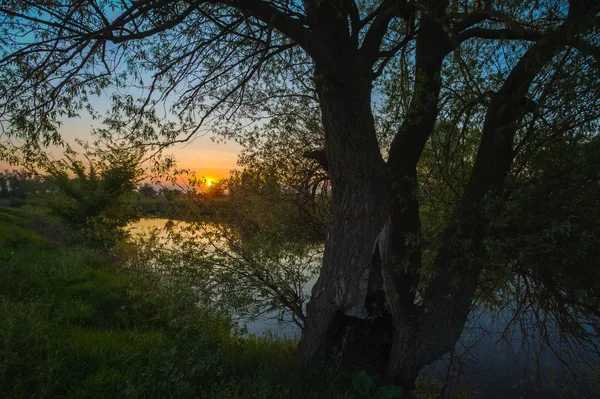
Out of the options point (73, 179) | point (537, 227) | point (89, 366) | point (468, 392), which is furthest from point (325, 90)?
point (73, 179)

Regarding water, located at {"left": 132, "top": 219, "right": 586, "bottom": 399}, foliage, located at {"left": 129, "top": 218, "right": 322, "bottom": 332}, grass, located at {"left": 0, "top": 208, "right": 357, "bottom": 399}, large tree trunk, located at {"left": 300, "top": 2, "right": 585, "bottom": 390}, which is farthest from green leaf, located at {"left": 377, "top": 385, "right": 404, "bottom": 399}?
water, located at {"left": 132, "top": 219, "right": 586, "bottom": 399}

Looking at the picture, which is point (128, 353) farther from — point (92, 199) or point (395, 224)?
point (92, 199)

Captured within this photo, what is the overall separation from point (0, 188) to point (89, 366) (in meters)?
32.3

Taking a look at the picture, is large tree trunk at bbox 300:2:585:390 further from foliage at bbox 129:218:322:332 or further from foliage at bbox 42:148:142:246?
foliage at bbox 42:148:142:246

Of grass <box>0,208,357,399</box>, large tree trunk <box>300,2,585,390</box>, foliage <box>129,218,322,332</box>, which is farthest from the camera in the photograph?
foliage <box>129,218,322,332</box>

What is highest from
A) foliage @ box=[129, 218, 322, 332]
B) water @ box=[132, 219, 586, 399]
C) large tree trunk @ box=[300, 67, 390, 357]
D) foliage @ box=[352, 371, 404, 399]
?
large tree trunk @ box=[300, 67, 390, 357]

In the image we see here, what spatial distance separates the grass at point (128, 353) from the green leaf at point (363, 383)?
10cm

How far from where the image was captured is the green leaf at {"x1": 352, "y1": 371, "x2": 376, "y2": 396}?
369 cm

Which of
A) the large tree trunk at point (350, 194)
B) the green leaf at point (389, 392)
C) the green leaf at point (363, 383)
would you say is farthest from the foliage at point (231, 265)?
the green leaf at point (389, 392)

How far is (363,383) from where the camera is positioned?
376 centimetres

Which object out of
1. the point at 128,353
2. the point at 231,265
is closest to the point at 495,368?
the point at 231,265

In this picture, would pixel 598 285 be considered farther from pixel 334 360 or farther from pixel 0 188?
pixel 0 188

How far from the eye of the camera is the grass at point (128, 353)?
2.92 metres

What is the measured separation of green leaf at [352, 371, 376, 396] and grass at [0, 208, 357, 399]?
101mm
